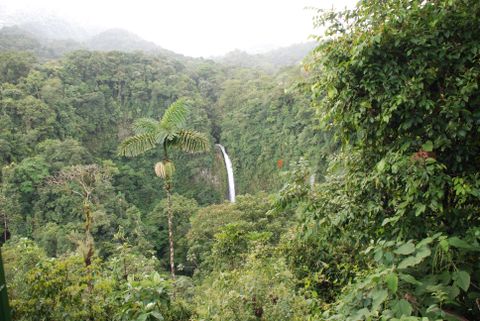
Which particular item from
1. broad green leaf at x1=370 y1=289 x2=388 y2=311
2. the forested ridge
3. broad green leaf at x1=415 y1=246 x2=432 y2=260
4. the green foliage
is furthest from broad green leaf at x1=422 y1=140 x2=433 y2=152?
the green foliage

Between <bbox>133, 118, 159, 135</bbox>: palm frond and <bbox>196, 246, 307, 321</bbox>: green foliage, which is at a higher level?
<bbox>133, 118, 159, 135</bbox>: palm frond

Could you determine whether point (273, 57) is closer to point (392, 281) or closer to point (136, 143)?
point (136, 143)

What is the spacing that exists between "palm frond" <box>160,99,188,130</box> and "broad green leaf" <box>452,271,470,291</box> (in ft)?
19.6

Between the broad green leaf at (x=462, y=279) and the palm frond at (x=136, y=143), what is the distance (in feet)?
20.2

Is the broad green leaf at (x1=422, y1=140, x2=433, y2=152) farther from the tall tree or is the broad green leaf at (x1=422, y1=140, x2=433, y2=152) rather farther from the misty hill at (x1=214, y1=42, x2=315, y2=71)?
the misty hill at (x1=214, y1=42, x2=315, y2=71)

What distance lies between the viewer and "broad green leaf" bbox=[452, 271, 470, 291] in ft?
4.60

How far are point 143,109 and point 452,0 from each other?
107 feet

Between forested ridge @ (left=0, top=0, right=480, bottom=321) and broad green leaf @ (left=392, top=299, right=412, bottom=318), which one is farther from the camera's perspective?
forested ridge @ (left=0, top=0, right=480, bottom=321)

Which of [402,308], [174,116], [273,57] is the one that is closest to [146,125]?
[174,116]

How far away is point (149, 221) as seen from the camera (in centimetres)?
2266

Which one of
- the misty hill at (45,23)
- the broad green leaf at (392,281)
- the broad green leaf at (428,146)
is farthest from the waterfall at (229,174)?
the misty hill at (45,23)

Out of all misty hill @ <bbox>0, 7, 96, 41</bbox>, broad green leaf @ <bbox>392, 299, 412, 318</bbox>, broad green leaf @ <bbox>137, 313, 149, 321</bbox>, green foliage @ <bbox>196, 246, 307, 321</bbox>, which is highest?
misty hill @ <bbox>0, 7, 96, 41</bbox>

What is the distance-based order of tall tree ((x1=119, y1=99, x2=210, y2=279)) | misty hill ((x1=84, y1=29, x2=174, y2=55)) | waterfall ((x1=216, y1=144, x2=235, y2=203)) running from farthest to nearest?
misty hill ((x1=84, y1=29, x2=174, y2=55)) < waterfall ((x1=216, y1=144, x2=235, y2=203)) < tall tree ((x1=119, y1=99, x2=210, y2=279))

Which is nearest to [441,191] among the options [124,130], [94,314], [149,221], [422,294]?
[422,294]
